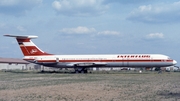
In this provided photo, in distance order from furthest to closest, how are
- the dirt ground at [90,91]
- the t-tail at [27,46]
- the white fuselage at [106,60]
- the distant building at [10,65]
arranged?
the distant building at [10,65] < the t-tail at [27,46] < the white fuselage at [106,60] < the dirt ground at [90,91]

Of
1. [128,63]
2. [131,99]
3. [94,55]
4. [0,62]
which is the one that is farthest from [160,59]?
[0,62]

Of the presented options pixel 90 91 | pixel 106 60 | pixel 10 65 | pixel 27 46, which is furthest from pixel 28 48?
pixel 10 65

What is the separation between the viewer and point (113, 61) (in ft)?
178

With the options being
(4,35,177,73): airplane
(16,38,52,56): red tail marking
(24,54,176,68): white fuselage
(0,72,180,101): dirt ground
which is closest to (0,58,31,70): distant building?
(16,38,52,56): red tail marking

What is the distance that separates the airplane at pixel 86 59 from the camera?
53.4 metres

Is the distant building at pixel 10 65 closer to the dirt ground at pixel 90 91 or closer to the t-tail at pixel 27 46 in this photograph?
the t-tail at pixel 27 46

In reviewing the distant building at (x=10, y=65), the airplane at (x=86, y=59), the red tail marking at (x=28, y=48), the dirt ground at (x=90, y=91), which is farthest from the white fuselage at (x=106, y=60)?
the distant building at (x=10, y=65)

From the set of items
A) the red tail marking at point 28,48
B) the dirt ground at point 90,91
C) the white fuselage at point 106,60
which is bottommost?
the dirt ground at point 90,91

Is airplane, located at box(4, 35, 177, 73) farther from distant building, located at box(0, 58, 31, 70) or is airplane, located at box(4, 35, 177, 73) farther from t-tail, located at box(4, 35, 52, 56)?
distant building, located at box(0, 58, 31, 70)

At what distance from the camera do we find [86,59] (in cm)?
5619

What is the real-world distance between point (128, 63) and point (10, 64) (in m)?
68.3

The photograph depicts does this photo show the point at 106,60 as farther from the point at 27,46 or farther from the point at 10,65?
the point at 10,65

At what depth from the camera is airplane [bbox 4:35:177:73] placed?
53.4m

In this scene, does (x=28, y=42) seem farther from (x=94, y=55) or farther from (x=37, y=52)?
(x=94, y=55)
